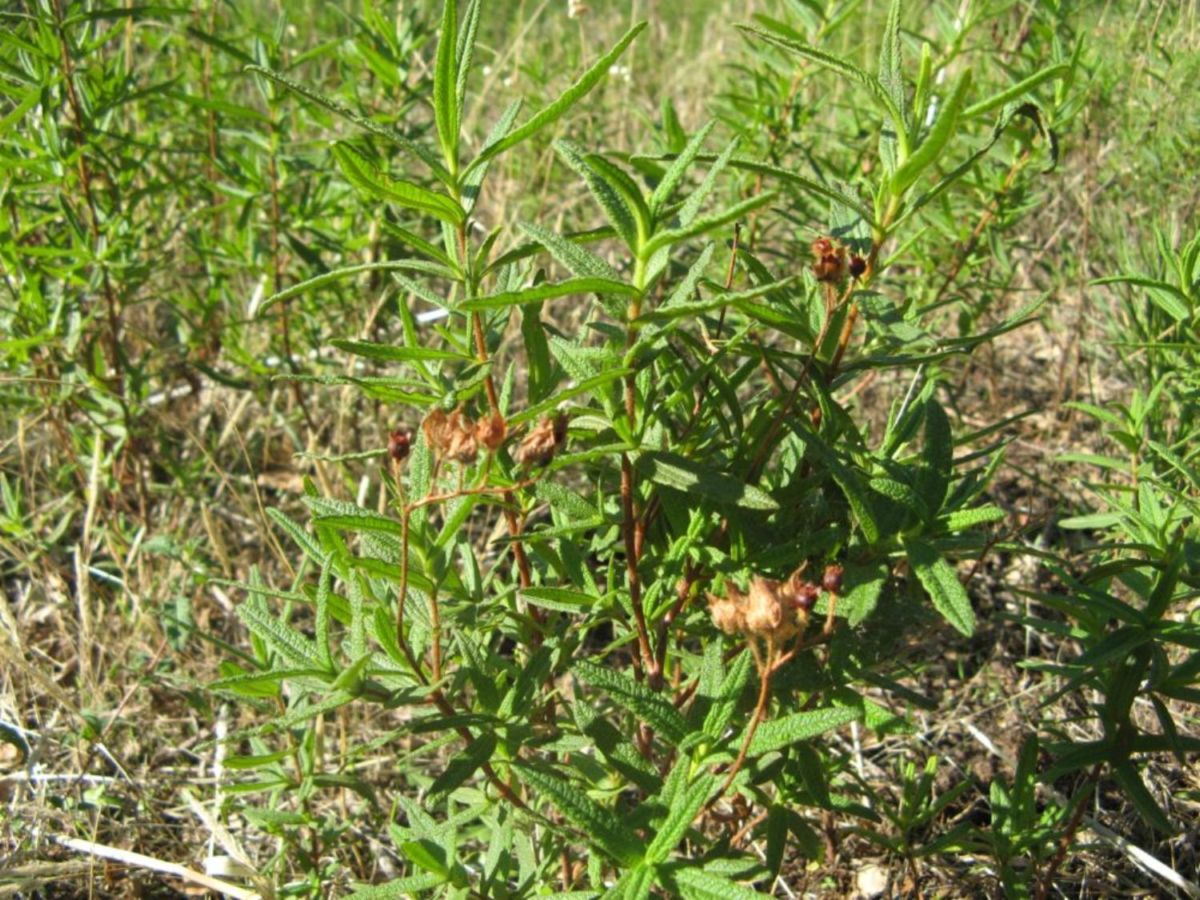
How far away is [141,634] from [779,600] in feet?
6.99

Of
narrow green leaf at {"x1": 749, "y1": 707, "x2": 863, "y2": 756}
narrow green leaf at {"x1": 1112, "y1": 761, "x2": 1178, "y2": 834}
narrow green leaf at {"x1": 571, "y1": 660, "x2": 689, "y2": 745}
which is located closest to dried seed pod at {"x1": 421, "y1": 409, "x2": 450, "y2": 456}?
narrow green leaf at {"x1": 571, "y1": 660, "x2": 689, "y2": 745}

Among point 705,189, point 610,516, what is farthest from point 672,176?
point 610,516

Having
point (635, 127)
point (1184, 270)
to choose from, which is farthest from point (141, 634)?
point (635, 127)

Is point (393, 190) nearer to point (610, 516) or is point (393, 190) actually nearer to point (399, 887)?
point (610, 516)

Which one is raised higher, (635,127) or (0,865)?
(635,127)

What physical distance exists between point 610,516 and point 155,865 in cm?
112

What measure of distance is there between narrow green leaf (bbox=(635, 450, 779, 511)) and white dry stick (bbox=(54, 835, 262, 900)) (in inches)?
45.1

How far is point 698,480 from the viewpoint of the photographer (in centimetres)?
153

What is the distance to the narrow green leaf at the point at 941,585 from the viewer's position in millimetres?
1450

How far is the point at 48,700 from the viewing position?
2.80 metres

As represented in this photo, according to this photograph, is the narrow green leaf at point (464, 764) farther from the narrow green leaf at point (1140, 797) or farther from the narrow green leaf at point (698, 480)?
Result: the narrow green leaf at point (1140, 797)

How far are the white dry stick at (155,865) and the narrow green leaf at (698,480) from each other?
1.15 m

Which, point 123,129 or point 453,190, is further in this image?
point 123,129

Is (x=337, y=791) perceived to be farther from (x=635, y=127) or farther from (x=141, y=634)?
(x=635, y=127)
